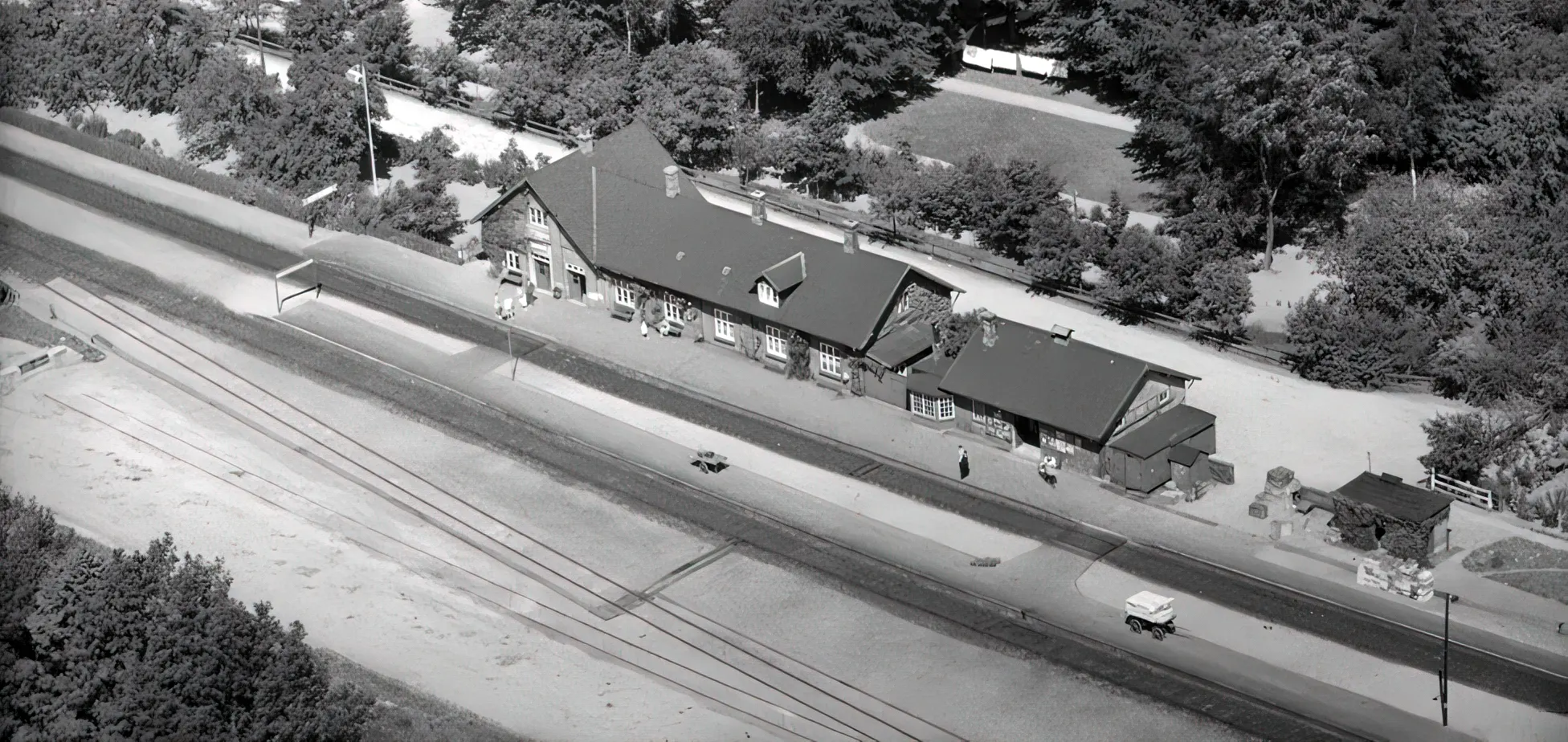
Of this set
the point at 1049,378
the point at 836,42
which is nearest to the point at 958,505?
the point at 1049,378

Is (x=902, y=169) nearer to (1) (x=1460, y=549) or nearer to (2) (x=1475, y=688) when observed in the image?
(1) (x=1460, y=549)

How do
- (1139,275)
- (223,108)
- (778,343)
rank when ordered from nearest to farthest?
(778,343), (1139,275), (223,108)

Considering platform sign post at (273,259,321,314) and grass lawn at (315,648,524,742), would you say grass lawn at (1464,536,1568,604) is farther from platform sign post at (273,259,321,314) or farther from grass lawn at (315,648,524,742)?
platform sign post at (273,259,321,314)

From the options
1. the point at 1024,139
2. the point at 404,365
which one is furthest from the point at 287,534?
the point at 1024,139

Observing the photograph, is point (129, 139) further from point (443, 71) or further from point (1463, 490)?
point (1463, 490)

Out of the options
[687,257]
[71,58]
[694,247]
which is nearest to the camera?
[687,257]

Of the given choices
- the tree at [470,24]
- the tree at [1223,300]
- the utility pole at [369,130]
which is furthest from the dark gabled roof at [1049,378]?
the tree at [470,24]
